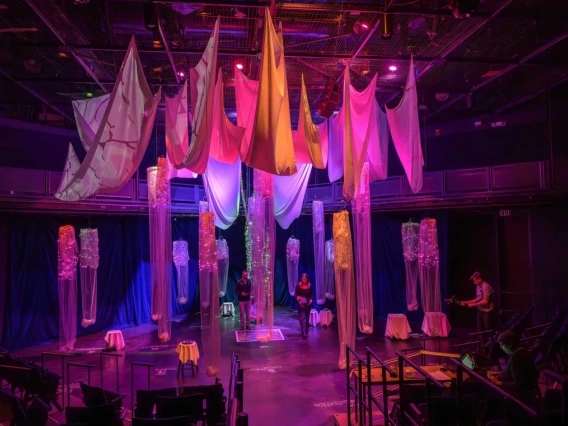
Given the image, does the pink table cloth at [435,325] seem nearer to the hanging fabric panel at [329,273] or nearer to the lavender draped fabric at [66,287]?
the hanging fabric panel at [329,273]

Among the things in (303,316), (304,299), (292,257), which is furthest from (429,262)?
(292,257)

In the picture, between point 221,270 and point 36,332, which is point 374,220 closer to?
point 221,270

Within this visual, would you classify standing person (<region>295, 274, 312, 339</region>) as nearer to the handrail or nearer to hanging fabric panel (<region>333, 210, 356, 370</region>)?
hanging fabric panel (<region>333, 210, 356, 370</region>)

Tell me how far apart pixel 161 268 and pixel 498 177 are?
28.5 ft

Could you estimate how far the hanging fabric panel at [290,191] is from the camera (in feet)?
28.3

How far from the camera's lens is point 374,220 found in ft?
47.6

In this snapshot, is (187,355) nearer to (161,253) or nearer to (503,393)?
(161,253)

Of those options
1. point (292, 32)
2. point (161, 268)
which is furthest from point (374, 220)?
point (161, 268)

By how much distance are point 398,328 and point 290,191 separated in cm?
485

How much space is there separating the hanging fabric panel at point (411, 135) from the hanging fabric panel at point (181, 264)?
8.39m

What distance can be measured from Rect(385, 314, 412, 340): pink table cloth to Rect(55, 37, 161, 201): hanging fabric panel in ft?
26.1

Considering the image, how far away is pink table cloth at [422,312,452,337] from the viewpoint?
36.7 feet

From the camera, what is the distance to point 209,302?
278 inches

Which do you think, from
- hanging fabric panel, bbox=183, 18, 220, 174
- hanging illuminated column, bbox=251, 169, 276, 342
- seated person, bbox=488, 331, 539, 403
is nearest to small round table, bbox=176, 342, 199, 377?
hanging illuminated column, bbox=251, 169, 276, 342
